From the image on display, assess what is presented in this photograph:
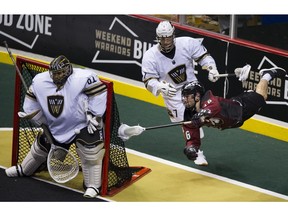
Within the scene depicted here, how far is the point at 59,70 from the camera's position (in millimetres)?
10977

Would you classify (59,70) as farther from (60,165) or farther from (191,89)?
(191,89)

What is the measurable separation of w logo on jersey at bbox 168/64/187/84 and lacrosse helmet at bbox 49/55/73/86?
1.44 metres

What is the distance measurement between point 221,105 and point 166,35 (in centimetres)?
110

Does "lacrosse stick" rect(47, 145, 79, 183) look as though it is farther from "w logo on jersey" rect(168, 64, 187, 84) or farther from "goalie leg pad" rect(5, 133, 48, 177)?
"w logo on jersey" rect(168, 64, 187, 84)

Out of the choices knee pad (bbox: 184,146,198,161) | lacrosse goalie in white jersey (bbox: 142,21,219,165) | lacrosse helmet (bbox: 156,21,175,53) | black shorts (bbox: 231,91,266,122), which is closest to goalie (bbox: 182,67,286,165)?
black shorts (bbox: 231,91,266,122)

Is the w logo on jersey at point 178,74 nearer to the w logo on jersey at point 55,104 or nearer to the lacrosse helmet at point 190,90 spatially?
the lacrosse helmet at point 190,90

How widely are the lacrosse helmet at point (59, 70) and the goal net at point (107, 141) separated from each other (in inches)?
15.4

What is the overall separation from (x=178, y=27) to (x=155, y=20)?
14.4 inches

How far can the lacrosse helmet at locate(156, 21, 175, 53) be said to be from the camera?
11727 millimetres

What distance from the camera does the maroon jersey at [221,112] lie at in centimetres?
1118

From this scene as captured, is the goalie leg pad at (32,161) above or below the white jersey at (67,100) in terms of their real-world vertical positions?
below

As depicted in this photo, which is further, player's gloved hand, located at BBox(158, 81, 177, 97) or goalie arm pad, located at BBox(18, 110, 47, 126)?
player's gloved hand, located at BBox(158, 81, 177, 97)

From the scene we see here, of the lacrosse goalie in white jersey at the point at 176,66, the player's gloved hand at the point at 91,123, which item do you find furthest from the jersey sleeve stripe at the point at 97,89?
the lacrosse goalie in white jersey at the point at 176,66
